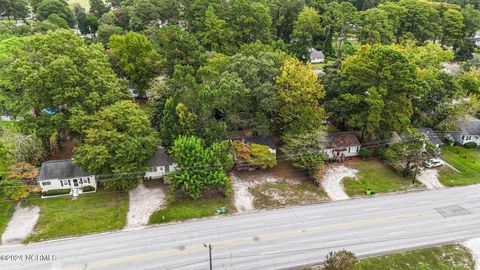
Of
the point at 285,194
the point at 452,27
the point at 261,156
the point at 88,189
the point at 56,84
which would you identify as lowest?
the point at 285,194

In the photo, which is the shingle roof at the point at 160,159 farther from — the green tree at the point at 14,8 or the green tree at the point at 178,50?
the green tree at the point at 14,8

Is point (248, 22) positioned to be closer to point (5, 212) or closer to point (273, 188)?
point (273, 188)

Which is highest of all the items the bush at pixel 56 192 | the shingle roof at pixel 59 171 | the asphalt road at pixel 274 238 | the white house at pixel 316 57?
the white house at pixel 316 57

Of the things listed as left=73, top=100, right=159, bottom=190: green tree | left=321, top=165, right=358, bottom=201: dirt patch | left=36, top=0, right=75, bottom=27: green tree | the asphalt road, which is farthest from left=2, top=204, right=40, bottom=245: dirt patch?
left=36, top=0, right=75, bottom=27: green tree

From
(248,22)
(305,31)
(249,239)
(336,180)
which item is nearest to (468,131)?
(336,180)

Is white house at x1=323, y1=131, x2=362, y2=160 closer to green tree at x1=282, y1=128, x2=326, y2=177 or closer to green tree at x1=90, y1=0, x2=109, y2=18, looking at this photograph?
green tree at x1=282, y1=128, x2=326, y2=177

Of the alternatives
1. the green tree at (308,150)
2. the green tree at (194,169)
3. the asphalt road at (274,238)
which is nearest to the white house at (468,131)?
the asphalt road at (274,238)

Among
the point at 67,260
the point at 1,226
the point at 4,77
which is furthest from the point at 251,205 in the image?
the point at 4,77
